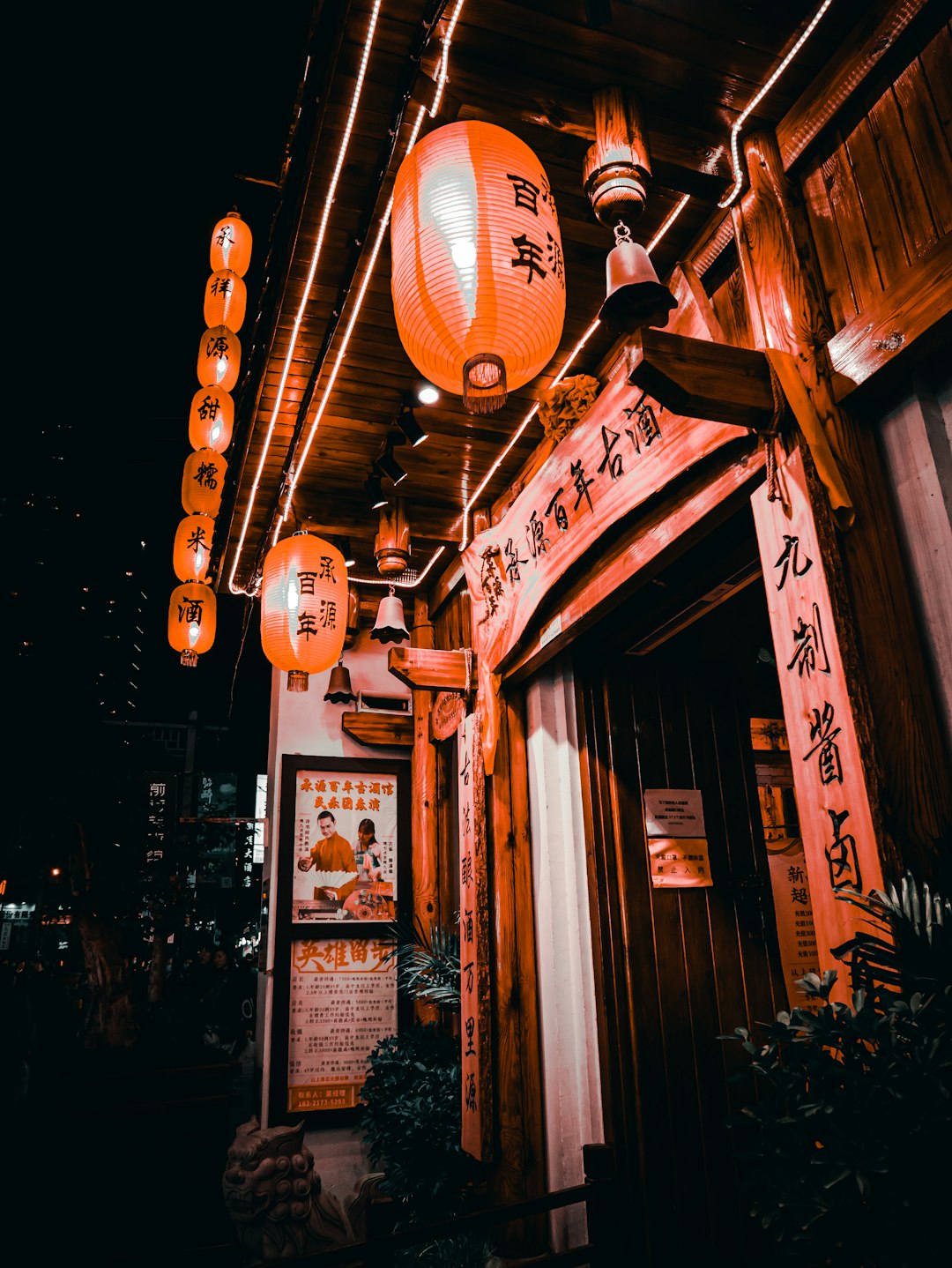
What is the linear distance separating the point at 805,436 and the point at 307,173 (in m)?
2.74

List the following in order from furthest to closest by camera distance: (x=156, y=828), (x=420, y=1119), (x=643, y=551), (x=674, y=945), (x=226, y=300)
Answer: (x=156, y=828), (x=226, y=300), (x=420, y=1119), (x=674, y=945), (x=643, y=551)

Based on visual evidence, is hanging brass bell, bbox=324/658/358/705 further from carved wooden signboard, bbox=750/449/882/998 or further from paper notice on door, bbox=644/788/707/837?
carved wooden signboard, bbox=750/449/882/998

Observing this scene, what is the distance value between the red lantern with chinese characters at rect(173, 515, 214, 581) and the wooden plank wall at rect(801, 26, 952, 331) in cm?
563

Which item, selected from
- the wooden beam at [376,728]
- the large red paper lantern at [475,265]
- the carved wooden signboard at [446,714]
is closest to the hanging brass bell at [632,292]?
the large red paper lantern at [475,265]

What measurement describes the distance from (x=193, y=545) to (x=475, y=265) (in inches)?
196

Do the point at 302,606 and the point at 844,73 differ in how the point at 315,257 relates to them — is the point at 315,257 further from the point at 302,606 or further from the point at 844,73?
the point at 844,73

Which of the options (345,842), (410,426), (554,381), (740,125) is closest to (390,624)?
(410,426)

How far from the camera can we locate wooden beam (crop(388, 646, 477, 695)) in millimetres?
5777

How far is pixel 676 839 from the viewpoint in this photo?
5141mm

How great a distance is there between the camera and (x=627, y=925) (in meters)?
4.79

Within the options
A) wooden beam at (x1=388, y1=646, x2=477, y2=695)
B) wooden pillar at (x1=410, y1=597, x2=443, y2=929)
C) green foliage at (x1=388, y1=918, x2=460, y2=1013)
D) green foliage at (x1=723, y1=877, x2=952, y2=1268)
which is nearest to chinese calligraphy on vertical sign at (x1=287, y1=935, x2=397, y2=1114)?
green foliage at (x1=388, y1=918, x2=460, y2=1013)

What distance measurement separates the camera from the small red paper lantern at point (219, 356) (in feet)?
20.0

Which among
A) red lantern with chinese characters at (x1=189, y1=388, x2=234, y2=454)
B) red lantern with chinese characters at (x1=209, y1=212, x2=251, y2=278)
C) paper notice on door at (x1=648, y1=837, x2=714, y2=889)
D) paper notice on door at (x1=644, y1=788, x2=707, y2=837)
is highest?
red lantern with chinese characters at (x1=209, y1=212, x2=251, y2=278)

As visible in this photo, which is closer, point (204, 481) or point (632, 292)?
point (632, 292)
